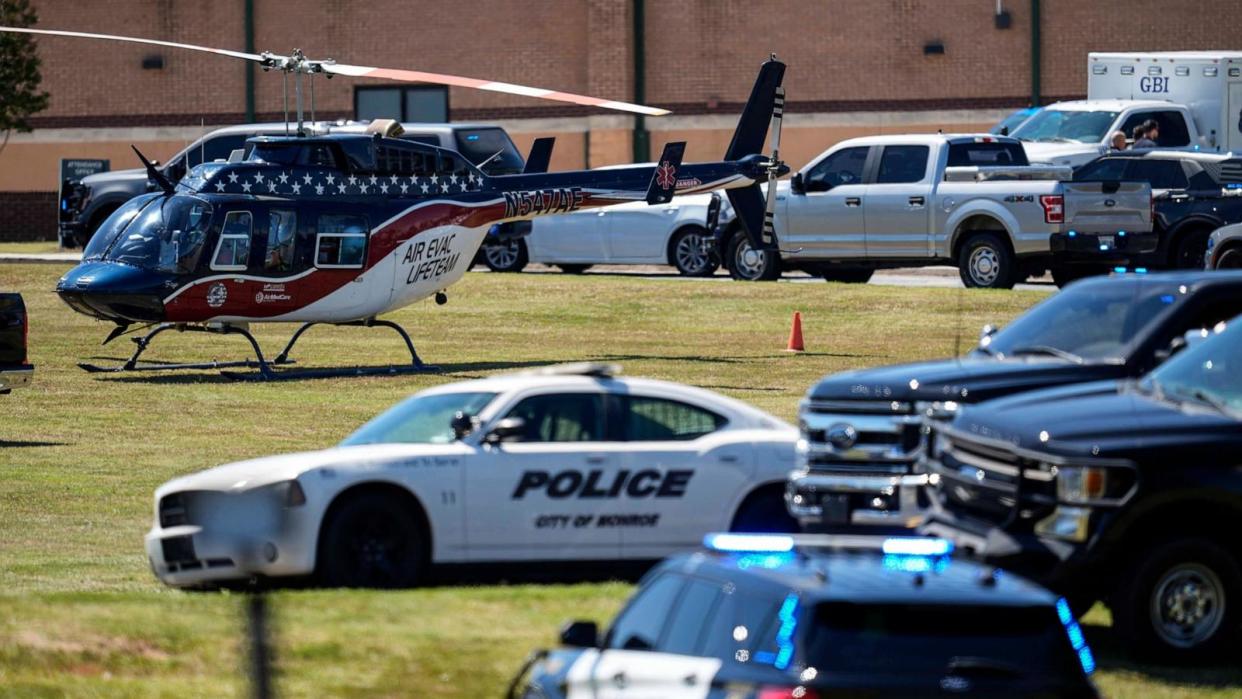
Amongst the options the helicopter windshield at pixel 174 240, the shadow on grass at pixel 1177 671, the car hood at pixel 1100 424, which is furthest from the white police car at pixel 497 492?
the helicopter windshield at pixel 174 240

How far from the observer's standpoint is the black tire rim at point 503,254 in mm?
35188

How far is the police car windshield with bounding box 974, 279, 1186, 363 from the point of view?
461 inches

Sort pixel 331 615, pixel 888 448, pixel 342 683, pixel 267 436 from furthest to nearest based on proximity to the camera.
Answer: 1. pixel 267 436
2. pixel 888 448
3. pixel 331 615
4. pixel 342 683

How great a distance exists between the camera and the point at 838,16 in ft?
152

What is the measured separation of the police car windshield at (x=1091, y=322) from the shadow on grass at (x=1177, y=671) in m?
2.16

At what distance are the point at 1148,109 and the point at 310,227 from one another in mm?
14998

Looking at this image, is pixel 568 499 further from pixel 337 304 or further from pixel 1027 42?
pixel 1027 42

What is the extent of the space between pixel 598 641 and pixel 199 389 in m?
16.8

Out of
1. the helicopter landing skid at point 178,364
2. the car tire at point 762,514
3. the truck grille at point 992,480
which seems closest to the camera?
the truck grille at point 992,480

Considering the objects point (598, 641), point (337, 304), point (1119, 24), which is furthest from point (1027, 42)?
point (598, 641)

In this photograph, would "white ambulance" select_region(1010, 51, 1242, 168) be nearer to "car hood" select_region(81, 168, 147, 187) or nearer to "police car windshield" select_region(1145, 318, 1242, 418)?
"car hood" select_region(81, 168, 147, 187)

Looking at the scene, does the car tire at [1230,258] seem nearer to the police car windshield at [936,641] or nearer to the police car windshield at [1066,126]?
the police car windshield at [1066,126]

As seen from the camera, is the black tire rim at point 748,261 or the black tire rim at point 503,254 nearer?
the black tire rim at point 748,261

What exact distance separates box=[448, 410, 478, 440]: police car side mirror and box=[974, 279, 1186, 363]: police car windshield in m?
3.06
